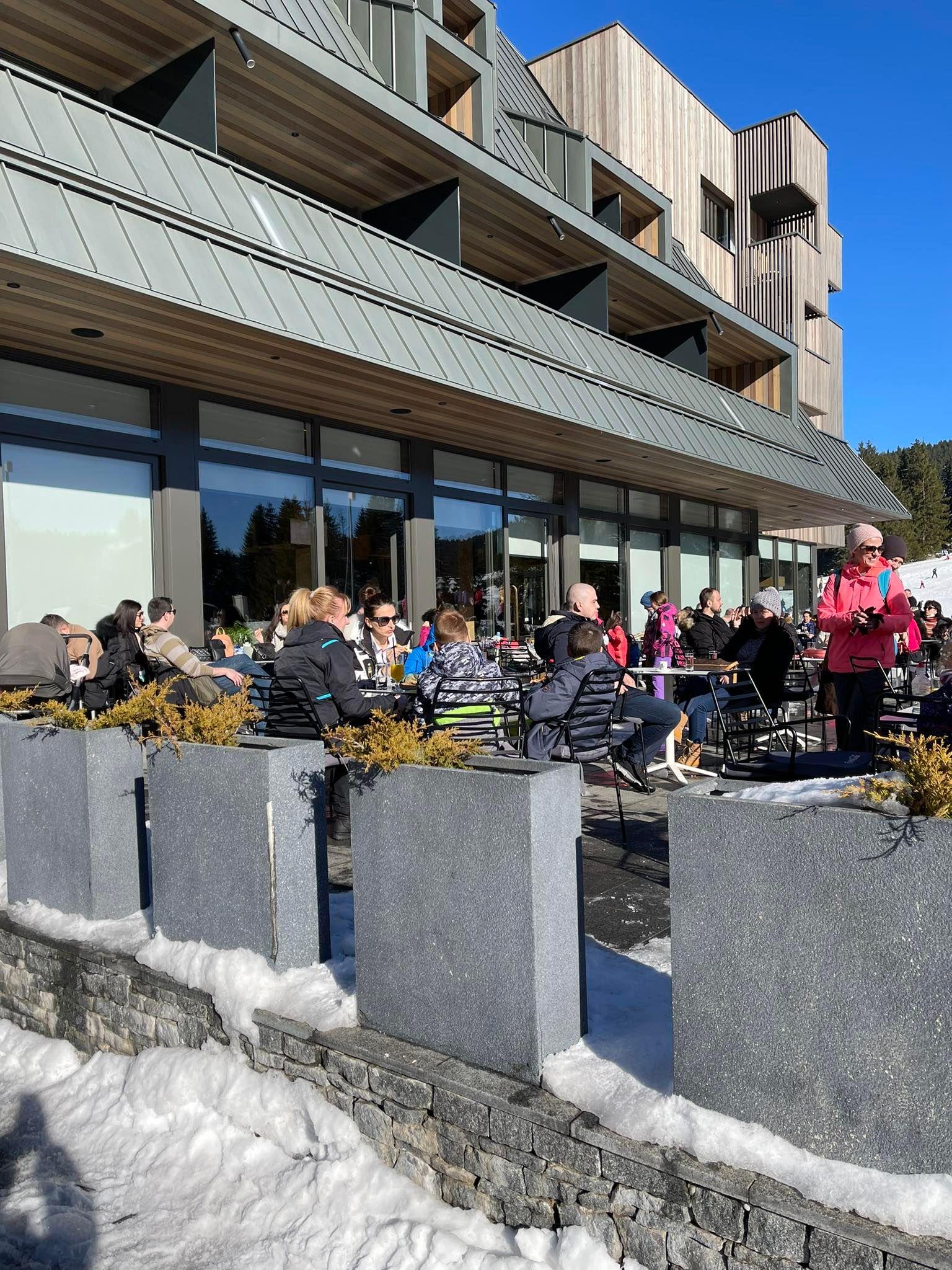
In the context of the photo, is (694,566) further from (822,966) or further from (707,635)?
(822,966)

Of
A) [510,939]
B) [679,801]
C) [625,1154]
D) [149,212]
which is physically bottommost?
[625,1154]

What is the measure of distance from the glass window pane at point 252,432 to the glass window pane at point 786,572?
17.4 metres

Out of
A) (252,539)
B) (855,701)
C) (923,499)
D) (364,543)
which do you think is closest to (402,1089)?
(855,701)

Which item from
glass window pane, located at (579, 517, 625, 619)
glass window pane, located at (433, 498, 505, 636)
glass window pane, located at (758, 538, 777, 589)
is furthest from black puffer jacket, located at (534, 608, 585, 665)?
glass window pane, located at (758, 538, 777, 589)

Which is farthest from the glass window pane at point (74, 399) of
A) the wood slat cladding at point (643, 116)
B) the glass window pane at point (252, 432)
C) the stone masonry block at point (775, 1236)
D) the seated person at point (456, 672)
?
the wood slat cladding at point (643, 116)

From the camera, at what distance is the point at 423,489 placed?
13.0 meters

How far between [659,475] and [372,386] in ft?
25.7

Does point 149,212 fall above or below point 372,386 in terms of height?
above

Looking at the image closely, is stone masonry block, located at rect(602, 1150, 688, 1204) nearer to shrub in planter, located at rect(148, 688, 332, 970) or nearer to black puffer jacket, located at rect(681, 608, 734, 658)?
shrub in planter, located at rect(148, 688, 332, 970)

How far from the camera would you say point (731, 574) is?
21.8 meters

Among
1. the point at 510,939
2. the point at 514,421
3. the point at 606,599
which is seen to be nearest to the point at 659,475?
the point at 606,599

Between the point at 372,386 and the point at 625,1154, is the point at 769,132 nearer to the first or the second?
the point at 372,386

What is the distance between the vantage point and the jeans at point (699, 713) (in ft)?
28.7

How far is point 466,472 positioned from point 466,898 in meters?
11.3
